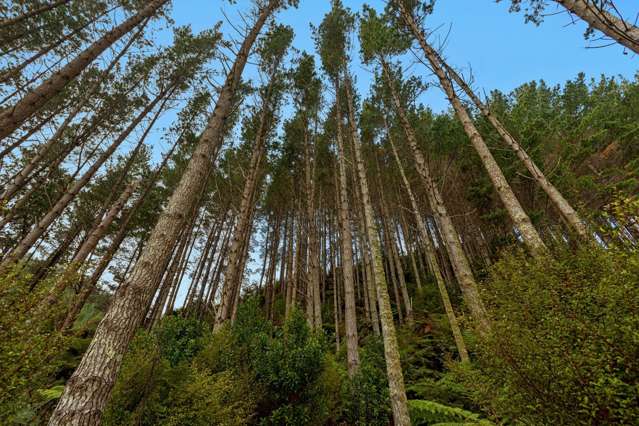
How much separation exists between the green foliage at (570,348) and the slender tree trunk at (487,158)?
925 mm

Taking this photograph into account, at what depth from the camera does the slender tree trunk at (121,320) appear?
87.9 inches

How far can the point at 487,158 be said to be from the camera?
18.9ft

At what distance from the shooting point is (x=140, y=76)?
37.4 feet

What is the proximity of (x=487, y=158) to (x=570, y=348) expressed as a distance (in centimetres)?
445

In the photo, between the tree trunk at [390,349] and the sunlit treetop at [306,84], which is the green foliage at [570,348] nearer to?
the tree trunk at [390,349]

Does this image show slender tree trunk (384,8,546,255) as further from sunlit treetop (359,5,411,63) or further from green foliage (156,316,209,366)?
green foliage (156,316,209,366)

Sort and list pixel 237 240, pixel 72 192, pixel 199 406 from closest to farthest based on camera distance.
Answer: pixel 199 406, pixel 237 240, pixel 72 192

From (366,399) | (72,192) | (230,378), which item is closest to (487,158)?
(366,399)

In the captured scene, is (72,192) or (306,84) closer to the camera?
(72,192)

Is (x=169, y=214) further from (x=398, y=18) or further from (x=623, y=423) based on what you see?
(x=398, y=18)

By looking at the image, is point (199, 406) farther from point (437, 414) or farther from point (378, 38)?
point (378, 38)

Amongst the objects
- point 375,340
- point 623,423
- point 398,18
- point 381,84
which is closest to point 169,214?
point 623,423

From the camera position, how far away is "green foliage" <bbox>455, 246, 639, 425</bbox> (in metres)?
1.97

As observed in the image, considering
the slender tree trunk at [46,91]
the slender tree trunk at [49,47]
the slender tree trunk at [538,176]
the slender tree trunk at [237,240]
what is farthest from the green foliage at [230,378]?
the slender tree trunk at [49,47]
